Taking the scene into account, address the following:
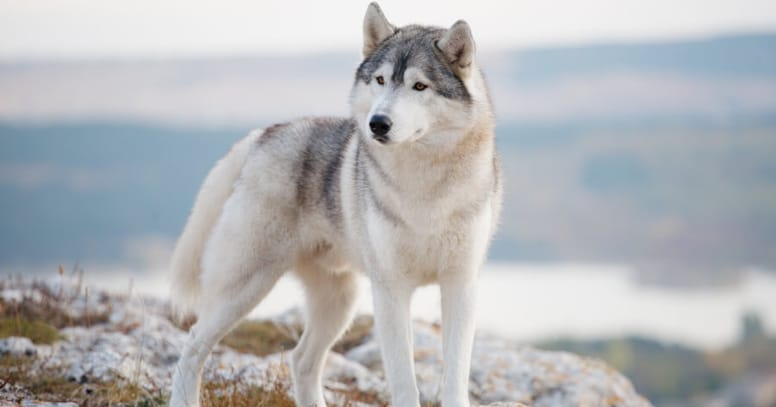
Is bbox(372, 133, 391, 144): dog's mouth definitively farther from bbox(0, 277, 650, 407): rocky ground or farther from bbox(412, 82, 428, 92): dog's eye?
bbox(0, 277, 650, 407): rocky ground

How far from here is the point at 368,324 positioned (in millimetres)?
10070

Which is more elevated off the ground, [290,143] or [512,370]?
[290,143]

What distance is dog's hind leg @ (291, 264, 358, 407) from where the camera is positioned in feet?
22.9

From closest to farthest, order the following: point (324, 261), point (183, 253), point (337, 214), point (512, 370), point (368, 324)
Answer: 1. point (337, 214)
2. point (324, 261)
3. point (183, 253)
4. point (512, 370)
5. point (368, 324)

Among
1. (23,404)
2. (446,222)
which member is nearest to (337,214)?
(446,222)

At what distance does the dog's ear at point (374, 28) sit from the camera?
5.78 m

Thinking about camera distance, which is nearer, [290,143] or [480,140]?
[480,140]

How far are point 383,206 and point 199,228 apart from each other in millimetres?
1979

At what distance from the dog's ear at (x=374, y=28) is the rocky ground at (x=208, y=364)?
217cm

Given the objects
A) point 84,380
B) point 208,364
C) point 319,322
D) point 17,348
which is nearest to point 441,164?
point 319,322

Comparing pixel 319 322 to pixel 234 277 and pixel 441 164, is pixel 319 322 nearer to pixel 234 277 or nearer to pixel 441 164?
pixel 234 277

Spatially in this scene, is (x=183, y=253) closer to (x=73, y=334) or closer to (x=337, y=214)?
(x=337, y=214)

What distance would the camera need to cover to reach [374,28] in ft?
19.1

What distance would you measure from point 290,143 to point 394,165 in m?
1.44
